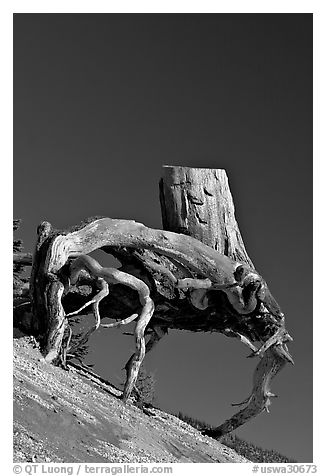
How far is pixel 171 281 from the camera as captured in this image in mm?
13359

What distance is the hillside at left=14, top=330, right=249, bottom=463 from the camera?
969cm

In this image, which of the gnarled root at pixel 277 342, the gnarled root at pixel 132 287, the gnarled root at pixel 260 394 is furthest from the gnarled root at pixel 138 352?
the gnarled root at pixel 260 394

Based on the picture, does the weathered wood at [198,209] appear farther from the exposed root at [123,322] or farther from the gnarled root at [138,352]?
the exposed root at [123,322]

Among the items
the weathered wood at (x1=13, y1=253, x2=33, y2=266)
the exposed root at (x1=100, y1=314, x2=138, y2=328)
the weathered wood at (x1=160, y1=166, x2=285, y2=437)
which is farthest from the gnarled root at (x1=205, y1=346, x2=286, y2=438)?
the weathered wood at (x1=13, y1=253, x2=33, y2=266)

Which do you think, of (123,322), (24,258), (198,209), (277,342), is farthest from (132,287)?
(277,342)

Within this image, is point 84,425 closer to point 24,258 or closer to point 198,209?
point 24,258

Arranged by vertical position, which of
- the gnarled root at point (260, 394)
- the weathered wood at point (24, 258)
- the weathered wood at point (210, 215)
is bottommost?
the gnarled root at point (260, 394)

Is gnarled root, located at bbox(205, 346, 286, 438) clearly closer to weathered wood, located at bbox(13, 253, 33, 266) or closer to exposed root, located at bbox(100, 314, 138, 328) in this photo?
exposed root, located at bbox(100, 314, 138, 328)

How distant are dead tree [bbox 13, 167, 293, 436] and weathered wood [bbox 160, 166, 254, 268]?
2cm

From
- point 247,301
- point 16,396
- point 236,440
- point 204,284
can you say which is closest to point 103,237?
point 204,284

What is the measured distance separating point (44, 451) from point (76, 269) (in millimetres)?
3819

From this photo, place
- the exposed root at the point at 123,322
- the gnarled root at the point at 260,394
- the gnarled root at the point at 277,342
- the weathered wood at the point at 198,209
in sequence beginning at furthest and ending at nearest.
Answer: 1. the gnarled root at the point at 260,394
2. the weathered wood at the point at 198,209
3. the gnarled root at the point at 277,342
4. the exposed root at the point at 123,322

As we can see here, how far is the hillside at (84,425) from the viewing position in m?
9.69

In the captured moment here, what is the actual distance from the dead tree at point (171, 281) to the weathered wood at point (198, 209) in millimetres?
16
